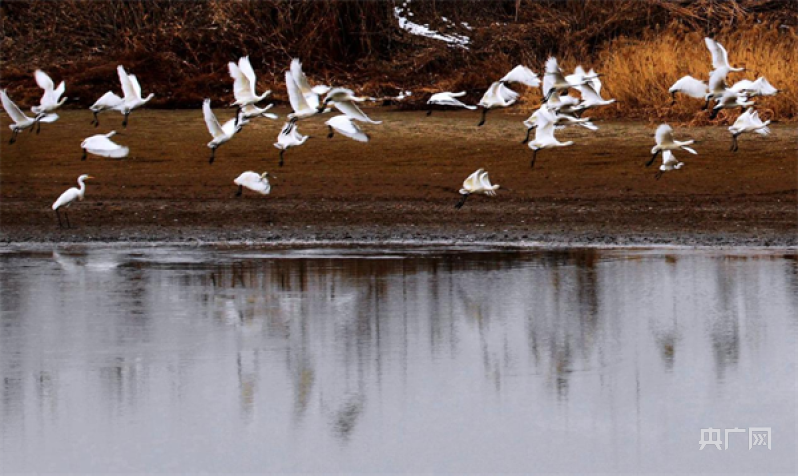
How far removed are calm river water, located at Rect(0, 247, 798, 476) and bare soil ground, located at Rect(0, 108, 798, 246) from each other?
8.73 feet

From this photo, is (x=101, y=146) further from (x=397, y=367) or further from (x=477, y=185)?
(x=397, y=367)

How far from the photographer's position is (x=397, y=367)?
909 centimetres

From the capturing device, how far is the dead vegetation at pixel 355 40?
27172mm

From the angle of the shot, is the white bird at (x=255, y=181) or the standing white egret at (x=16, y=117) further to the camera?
the standing white egret at (x=16, y=117)

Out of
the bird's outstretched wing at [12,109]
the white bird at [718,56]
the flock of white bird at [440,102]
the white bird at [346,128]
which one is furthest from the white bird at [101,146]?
the white bird at [718,56]

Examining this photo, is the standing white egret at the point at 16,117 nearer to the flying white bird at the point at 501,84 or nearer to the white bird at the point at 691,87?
the flying white bird at the point at 501,84

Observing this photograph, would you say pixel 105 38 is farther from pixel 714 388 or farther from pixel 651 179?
pixel 714 388

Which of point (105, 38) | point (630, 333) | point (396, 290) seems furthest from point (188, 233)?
point (105, 38)

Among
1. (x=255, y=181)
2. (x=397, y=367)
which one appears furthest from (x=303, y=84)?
(x=397, y=367)

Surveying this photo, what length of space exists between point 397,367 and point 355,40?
67.9ft

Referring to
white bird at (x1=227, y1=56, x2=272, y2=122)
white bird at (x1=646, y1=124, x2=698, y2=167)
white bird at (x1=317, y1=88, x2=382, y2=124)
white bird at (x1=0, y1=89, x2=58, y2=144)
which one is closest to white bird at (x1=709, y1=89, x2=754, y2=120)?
white bird at (x1=646, y1=124, x2=698, y2=167)

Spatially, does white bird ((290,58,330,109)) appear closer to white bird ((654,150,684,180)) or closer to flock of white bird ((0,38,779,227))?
flock of white bird ((0,38,779,227))

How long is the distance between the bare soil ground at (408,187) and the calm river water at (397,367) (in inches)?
105

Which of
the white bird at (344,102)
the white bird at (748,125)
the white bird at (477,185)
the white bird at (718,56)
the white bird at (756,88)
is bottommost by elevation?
the white bird at (477,185)
